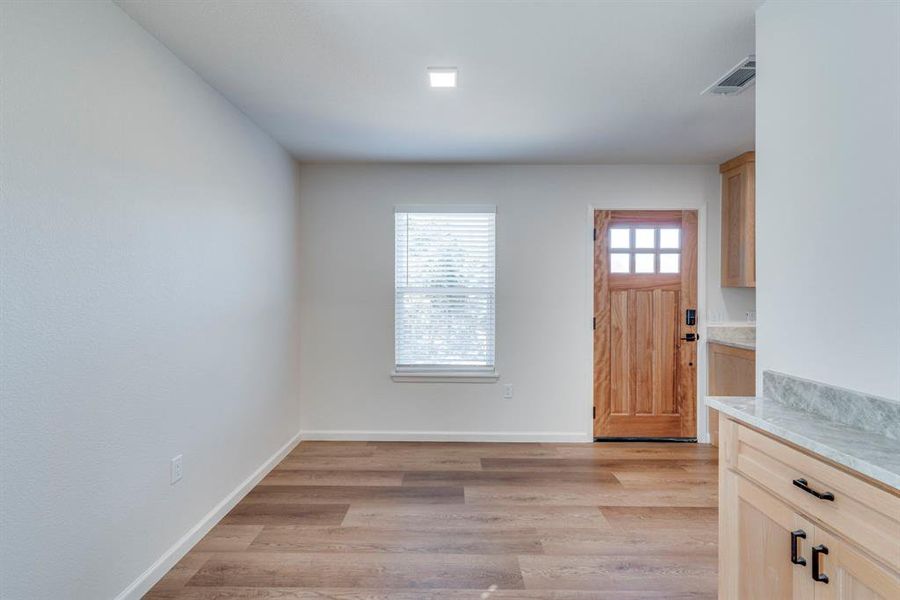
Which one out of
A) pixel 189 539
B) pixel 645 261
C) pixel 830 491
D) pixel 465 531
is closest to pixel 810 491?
pixel 830 491

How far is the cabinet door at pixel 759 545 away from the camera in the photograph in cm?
136

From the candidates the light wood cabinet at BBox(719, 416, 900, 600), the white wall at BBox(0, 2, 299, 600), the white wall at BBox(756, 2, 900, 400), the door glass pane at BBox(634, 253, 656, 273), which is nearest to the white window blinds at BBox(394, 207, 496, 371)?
the door glass pane at BBox(634, 253, 656, 273)

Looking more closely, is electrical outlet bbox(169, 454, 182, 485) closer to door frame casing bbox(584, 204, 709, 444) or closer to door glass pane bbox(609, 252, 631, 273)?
door frame casing bbox(584, 204, 709, 444)

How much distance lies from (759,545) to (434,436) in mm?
3183

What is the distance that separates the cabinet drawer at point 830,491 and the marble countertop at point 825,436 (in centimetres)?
4

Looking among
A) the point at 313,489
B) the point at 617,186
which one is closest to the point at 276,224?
the point at 313,489

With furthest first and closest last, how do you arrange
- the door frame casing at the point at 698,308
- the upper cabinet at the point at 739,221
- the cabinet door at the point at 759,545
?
the door frame casing at the point at 698,308 < the upper cabinet at the point at 739,221 < the cabinet door at the point at 759,545

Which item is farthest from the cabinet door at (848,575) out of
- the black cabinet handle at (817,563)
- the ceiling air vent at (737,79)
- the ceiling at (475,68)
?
the ceiling air vent at (737,79)

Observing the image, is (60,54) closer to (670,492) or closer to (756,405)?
(756,405)

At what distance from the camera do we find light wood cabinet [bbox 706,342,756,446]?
3.81 meters

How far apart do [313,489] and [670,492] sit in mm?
2424

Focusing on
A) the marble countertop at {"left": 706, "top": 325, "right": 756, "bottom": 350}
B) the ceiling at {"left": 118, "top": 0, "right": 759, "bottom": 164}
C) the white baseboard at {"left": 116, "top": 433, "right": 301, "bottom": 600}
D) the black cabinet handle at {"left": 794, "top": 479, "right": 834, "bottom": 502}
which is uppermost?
the ceiling at {"left": 118, "top": 0, "right": 759, "bottom": 164}

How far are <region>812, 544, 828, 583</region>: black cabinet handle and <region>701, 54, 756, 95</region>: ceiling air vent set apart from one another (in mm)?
2179

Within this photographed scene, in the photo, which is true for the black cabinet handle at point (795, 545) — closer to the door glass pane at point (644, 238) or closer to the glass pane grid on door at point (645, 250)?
the glass pane grid on door at point (645, 250)
